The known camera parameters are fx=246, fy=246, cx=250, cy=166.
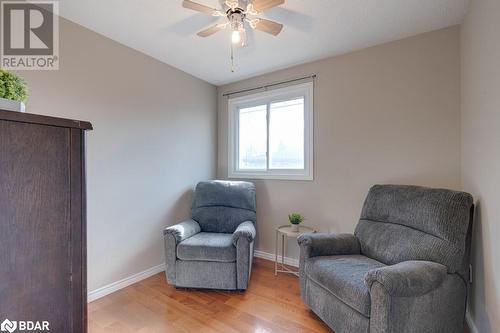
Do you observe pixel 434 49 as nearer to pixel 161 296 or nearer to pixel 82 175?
pixel 82 175

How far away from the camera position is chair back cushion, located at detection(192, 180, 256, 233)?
115 inches

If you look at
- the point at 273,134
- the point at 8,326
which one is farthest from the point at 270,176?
the point at 8,326

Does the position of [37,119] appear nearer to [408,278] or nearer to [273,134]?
[408,278]

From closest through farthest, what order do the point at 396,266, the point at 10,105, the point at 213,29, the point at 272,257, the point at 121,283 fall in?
the point at 10,105 → the point at 396,266 → the point at 213,29 → the point at 121,283 → the point at 272,257

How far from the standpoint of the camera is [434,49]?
2.26 metres

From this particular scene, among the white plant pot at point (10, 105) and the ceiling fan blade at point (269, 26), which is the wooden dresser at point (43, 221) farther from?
the ceiling fan blade at point (269, 26)

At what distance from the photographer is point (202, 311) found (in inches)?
82.0

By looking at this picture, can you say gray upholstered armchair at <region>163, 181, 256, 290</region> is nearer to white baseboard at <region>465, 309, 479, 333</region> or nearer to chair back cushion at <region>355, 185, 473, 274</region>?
chair back cushion at <region>355, 185, 473, 274</region>

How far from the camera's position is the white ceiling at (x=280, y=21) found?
1930 millimetres

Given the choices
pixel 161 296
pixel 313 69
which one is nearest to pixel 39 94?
pixel 161 296

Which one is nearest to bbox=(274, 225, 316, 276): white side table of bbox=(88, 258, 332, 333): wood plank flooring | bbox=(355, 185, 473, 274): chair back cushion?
bbox=(88, 258, 332, 333): wood plank flooring

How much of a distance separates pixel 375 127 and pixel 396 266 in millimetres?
1503

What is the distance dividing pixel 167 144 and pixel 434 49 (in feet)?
9.49

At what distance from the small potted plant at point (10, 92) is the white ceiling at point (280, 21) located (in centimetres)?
129
